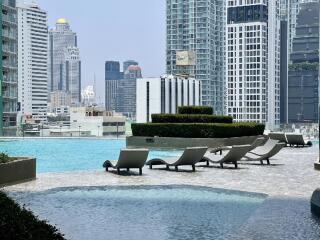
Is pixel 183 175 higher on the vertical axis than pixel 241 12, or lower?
lower

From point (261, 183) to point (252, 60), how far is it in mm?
182915

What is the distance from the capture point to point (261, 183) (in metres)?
13.6

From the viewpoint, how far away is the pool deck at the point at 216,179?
12438 mm

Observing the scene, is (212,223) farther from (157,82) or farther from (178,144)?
(157,82)

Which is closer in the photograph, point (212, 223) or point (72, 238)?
point (72, 238)

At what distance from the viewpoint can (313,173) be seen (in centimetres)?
1588

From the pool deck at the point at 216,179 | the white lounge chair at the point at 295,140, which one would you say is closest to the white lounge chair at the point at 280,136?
the white lounge chair at the point at 295,140

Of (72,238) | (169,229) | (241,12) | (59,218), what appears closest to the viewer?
(72,238)

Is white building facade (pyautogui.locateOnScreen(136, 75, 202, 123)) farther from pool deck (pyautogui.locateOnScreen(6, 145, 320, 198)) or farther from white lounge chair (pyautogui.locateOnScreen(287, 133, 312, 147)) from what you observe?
pool deck (pyautogui.locateOnScreen(6, 145, 320, 198))

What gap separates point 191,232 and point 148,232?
0.57 meters

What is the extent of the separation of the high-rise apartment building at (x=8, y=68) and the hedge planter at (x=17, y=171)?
55.4 metres

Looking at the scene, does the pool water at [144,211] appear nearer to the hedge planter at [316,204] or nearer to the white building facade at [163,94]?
the hedge planter at [316,204]

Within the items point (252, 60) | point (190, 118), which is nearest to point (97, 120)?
point (252, 60)

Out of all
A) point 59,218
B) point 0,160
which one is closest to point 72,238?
point 59,218
